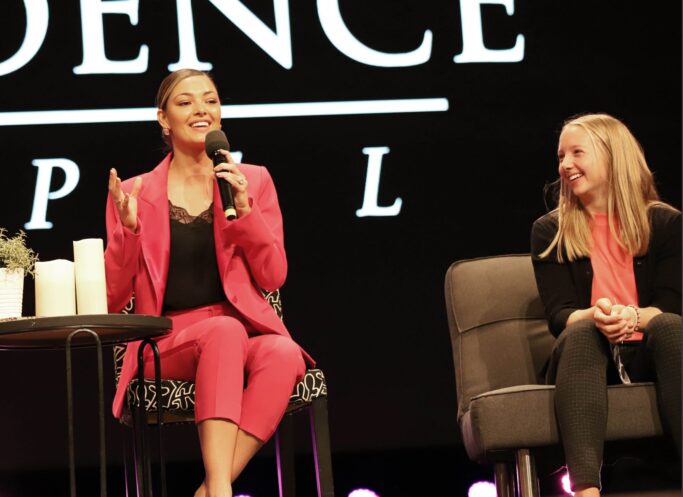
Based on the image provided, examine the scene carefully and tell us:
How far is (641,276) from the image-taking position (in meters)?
3.02

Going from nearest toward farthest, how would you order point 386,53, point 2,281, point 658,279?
point 2,281 → point 658,279 → point 386,53

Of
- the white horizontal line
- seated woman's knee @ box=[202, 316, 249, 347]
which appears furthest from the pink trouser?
the white horizontal line

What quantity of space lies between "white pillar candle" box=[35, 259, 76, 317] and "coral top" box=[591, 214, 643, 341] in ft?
4.58

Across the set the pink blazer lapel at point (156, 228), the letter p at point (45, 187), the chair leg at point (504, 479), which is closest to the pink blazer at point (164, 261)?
A: the pink blazer lapel at point (156, 228)

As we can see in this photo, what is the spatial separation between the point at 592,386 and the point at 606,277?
1.52 feet

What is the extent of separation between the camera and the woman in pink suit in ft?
8.71

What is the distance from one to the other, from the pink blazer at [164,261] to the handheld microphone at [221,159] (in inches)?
6.3

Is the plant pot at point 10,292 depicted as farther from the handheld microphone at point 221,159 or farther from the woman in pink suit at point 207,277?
the handheld microphone at point 221,159

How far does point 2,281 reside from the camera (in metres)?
2.59

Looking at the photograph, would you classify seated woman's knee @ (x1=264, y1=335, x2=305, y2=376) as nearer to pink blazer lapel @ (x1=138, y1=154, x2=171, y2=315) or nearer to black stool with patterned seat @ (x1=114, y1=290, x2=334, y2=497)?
black stool with patterned seat @ (x1=114, y1=290, x2=334, y2=497)

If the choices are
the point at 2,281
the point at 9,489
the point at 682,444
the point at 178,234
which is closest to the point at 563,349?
the point at 682,444

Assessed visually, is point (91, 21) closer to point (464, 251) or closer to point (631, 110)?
point (464, 251)

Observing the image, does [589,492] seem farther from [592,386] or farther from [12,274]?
[12,274]

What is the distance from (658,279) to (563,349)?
1.41 feet
